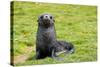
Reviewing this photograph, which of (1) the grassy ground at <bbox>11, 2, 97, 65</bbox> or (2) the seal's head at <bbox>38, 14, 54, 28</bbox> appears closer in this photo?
(1) the grassy ground at <bbox>11, 2, 97, 65</bbox>

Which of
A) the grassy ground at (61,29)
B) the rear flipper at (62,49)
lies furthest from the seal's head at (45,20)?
the rear flipper at (62,49)

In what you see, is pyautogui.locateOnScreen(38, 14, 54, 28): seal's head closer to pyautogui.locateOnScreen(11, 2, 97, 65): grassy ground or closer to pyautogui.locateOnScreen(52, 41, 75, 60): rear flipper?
pyautogui.locateOnScreen(11, 2, 97, 65): grassy ground

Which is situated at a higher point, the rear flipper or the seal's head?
the seal's head

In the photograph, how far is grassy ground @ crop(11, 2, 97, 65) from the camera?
260 centimetres

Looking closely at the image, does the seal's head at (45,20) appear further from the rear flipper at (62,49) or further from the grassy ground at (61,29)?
the rear flipper at (62,49)

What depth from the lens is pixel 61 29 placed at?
2822 millimetres

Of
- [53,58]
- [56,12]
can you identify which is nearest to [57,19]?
[56,12]

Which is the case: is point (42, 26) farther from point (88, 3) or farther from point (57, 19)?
point (88, 3)

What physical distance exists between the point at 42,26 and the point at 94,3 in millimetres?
870

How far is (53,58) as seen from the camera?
9.07 ft

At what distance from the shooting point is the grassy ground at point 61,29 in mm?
2598

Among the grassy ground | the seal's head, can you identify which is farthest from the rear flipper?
the seal's head
